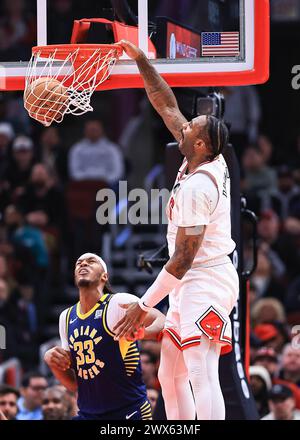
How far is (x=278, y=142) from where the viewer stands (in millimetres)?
18703

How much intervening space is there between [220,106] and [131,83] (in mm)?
890

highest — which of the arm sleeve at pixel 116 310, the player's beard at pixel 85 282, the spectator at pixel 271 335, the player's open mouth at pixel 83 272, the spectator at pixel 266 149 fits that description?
the spectator at pixel 266 149

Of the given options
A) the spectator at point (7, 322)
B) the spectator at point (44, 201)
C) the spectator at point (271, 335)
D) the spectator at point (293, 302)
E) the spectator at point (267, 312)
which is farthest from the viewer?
the spectator at point (44, 201)

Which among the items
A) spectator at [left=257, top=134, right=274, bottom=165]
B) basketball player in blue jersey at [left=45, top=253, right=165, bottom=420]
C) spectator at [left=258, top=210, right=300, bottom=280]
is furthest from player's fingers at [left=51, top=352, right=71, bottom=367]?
spectator at [left=257, top=134, right=274, bottom=165]

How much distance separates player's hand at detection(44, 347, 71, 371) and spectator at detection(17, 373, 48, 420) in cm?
286

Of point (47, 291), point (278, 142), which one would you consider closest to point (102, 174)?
point (47, 291)

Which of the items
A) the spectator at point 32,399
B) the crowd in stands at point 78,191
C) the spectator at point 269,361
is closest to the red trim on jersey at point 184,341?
the spectator at point 32,399

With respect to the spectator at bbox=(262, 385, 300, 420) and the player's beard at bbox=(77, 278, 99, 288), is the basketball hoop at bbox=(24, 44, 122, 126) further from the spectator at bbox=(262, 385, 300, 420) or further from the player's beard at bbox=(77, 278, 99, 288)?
the spectator at bbox=(262, 385, 300, 420)

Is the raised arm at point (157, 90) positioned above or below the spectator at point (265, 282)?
above

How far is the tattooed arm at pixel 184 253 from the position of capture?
8844 millimetres

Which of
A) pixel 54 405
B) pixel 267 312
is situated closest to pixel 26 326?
pixel 267 312

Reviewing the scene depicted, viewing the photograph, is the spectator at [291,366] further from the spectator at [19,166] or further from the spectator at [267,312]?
the spectator at [19,166]

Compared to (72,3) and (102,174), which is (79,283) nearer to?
(102,174)

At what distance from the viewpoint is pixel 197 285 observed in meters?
9.01
